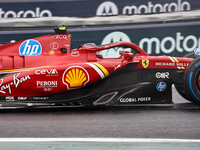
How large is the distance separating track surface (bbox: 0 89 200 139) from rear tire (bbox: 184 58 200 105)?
0.85 ft

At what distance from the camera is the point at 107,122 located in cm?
410

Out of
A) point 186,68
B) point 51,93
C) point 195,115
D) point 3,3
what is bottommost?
point 195,115

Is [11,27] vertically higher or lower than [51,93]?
higher

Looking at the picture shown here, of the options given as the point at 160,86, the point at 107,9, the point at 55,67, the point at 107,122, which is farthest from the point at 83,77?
the point at 107,9

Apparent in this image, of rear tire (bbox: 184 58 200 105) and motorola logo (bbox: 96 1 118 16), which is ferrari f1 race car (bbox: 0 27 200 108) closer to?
rear tire (bbox: 184 58 200 105)

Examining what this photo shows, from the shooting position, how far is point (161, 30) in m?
9.19

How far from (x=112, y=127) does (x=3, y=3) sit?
26.1ft

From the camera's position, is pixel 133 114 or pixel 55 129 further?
pixel 133 114

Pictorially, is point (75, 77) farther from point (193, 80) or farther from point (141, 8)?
point (141, 8)

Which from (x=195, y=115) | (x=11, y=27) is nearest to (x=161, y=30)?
(x=11, y=27)

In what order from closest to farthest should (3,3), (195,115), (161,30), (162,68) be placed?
(195,115)
(162,68)
(161,30)
(3,3)

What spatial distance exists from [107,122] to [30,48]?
69.2 inches

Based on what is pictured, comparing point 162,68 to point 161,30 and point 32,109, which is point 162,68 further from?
point 161,30

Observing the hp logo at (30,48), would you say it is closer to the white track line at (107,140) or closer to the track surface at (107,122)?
the track surface at (107,122)
